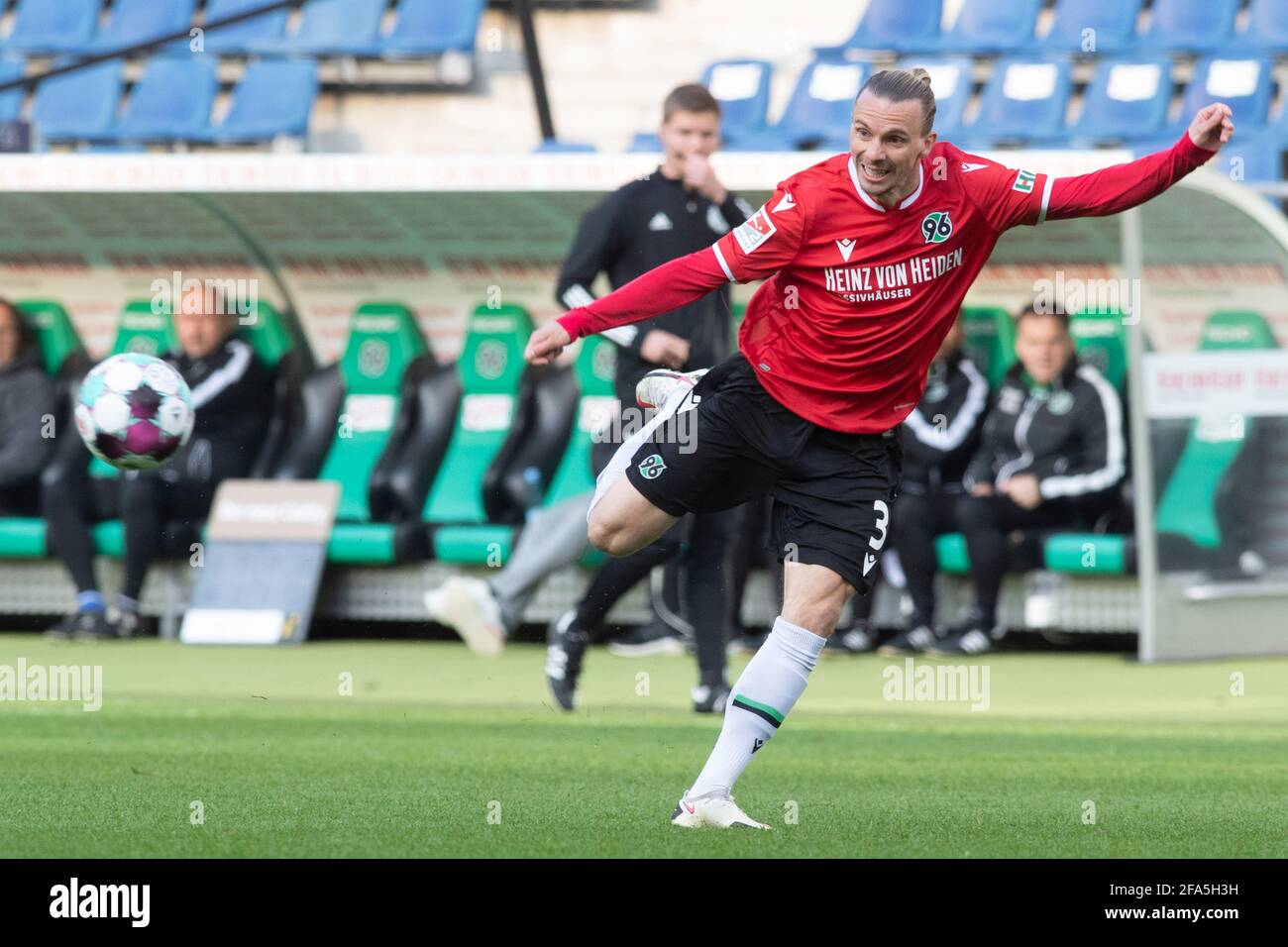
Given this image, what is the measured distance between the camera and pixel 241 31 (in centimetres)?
1805

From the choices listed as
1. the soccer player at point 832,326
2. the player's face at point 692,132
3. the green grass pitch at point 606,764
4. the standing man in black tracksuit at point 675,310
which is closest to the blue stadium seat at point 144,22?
the green grass pitch at point 606,764

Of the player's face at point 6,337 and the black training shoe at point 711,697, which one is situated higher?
the player's face at point 6,337

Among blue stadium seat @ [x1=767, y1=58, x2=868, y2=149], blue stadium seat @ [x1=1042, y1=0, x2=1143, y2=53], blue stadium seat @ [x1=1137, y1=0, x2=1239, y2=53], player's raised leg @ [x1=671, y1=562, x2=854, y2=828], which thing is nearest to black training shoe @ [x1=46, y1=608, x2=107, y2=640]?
blue stadium seat @ [x1=767, y1=58, x2=868, y2=149]

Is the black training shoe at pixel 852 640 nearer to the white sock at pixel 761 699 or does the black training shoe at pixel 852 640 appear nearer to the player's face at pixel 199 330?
the player's face at pixel 199 330

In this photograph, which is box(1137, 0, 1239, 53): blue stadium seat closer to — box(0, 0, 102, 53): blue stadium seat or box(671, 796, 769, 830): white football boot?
box(0, 0, 102, 53): blue stadium seat

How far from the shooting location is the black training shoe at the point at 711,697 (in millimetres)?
8523

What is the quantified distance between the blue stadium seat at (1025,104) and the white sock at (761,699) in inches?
391

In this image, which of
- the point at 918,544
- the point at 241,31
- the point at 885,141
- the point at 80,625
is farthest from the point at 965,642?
the point at 241,31

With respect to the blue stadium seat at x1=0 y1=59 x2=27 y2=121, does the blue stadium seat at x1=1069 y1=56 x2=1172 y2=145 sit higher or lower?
lower

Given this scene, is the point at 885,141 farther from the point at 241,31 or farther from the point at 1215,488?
the point at 241,31

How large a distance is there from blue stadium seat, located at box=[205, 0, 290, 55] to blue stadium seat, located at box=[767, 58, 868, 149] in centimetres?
430

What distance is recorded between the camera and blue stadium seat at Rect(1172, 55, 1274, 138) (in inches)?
578
